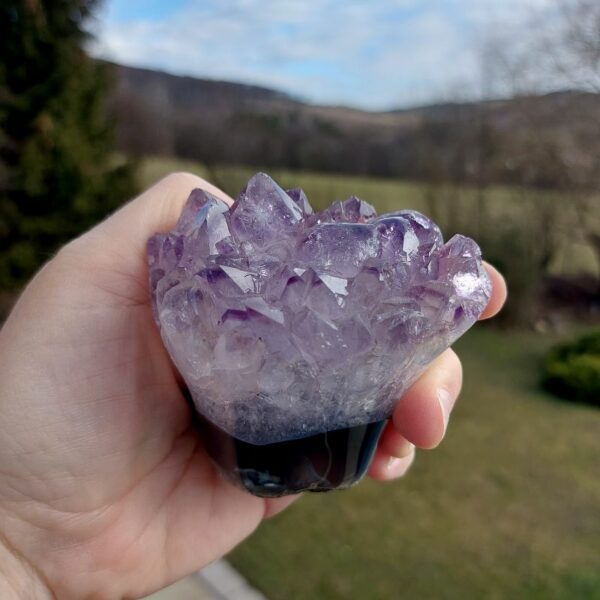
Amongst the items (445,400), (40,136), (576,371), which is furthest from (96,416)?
(40,136)

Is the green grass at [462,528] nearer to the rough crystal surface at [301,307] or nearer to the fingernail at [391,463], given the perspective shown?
the fingernail at [391,463]

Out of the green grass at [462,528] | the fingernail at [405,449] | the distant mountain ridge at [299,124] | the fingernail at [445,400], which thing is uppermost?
the fingernail at [445,400]

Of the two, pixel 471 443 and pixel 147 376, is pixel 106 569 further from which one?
pixel 471 443

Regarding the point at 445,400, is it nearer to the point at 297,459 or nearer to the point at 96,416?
the point at 297,459

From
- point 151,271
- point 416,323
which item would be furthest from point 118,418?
point 416,323

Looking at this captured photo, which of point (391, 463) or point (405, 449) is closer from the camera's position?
point (405, 449)

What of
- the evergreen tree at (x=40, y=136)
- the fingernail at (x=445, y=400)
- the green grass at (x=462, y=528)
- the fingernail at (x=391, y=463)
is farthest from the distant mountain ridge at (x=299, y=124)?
the fingernail at (x=445, y=400)
